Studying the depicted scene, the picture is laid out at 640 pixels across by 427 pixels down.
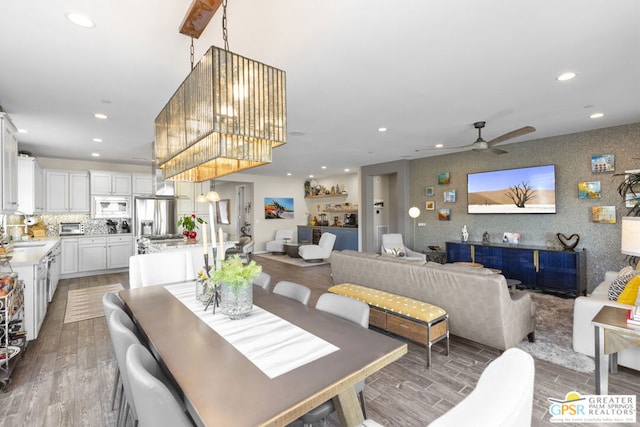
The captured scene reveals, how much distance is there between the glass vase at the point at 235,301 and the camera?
180cm

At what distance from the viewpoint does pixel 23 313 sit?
315cm

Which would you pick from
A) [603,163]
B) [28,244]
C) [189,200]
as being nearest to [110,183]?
[189,200]

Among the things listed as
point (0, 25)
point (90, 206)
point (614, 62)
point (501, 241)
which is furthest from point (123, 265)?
point (614, 62)

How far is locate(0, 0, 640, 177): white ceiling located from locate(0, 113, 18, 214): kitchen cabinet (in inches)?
13.8

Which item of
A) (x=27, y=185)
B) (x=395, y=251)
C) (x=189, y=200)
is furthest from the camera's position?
(x=189, y=200)

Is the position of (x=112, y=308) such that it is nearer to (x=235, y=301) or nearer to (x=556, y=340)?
(x=235, y=301)

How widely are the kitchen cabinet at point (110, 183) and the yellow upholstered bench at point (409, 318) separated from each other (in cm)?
640

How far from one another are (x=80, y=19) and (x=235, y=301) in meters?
2.12

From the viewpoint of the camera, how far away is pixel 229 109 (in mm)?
1652

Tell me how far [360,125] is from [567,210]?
154 inches

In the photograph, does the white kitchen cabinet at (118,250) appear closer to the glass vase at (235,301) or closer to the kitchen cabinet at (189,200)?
the kitchen cabinet at (189,200)

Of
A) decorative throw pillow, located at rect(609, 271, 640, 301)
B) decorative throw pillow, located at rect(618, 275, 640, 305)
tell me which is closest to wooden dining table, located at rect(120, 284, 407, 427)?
decorative throw pillow, located at rect(618, 275, 640, 305)

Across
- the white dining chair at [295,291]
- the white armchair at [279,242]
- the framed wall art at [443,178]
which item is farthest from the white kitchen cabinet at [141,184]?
the framed wall art at [443,178]

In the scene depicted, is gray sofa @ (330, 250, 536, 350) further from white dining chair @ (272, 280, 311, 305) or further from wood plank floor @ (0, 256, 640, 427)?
white dining chair @ (272, 280, 311, 305)
